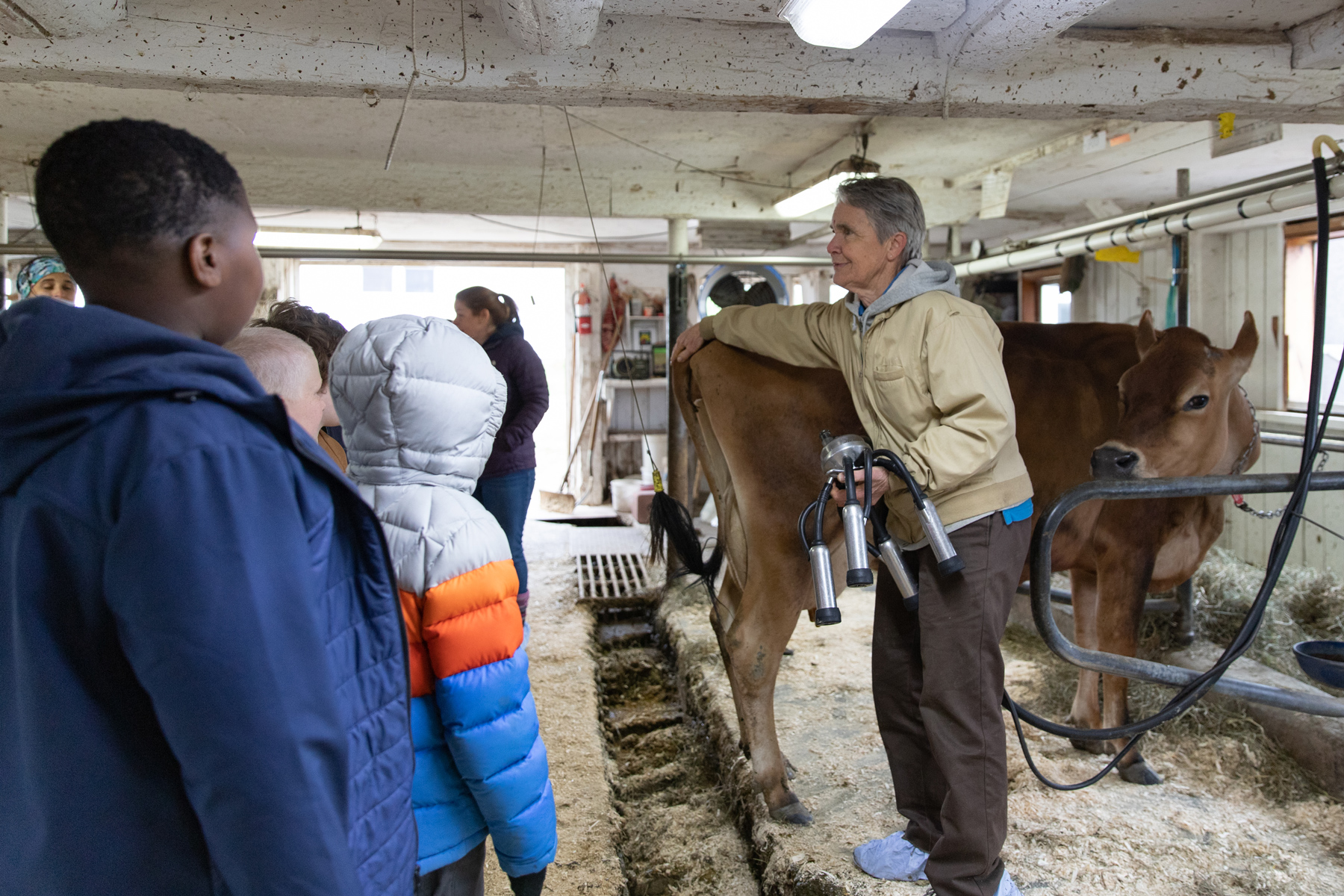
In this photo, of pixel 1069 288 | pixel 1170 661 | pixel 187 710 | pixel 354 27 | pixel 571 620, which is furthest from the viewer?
pixel 1069 288

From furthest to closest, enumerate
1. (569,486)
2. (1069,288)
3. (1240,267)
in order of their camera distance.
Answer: (569,486) < (1069,288) < (1240,267)

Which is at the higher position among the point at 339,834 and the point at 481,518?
the point at 481,518

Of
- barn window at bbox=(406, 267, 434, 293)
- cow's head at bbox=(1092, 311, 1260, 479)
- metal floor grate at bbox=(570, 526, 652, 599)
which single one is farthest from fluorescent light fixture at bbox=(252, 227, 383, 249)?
barn window at bbox=(406, 267, 434, 293)

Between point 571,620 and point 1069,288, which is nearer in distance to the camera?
point 571,620

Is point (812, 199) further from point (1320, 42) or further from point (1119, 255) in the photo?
point (1320, 42)

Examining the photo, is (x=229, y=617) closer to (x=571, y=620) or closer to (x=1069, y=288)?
(x=571, y=620)

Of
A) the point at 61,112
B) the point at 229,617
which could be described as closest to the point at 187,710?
the point at 229,617

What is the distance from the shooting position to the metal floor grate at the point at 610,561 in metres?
5.81

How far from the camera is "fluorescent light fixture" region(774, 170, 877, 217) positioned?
201 inches

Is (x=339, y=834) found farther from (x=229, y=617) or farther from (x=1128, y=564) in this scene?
(x=1128, y=564)

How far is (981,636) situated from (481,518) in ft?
4.37

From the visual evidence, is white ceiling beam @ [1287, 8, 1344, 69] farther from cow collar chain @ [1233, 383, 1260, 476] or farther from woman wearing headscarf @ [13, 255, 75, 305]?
woman wearing headscarf @ [13, 255, 75, 305]

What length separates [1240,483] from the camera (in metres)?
2.19

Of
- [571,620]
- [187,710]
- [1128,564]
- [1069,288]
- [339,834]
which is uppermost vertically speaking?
[1069,288]
